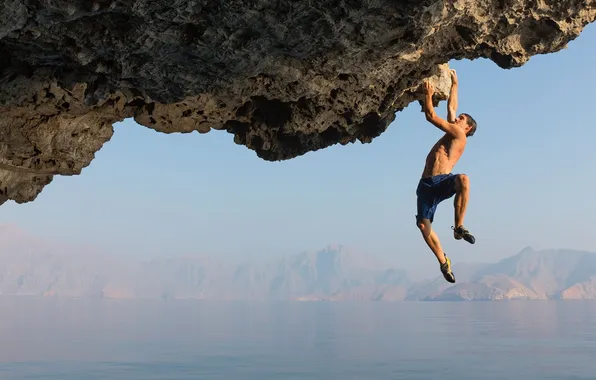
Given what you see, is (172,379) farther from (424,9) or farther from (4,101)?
(424,9)

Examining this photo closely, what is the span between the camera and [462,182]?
25.8 feet

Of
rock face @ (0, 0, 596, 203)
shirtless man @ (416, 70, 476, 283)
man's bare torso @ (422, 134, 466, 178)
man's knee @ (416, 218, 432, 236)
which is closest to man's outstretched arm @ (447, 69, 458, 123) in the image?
shirtless man @ (416, 70, 476, 283)

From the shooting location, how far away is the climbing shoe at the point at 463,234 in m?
7.67

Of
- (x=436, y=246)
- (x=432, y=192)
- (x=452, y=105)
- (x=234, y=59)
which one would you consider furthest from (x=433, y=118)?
(x=234, y=59)

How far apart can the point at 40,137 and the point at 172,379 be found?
102ft

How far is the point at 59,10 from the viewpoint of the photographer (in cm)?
545

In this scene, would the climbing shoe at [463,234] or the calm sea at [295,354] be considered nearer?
the climbing shoe at [463,234]

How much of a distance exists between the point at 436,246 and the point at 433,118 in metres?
1.87

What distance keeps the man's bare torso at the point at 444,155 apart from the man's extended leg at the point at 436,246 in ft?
2.33

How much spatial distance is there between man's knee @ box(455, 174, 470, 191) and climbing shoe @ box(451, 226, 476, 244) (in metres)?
0.54

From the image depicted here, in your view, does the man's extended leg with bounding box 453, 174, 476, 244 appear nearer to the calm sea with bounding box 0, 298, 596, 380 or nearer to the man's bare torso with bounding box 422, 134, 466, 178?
the man's bare torso with bounding box 422, 134, 466, 178

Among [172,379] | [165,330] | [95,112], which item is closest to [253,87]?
[95,112]

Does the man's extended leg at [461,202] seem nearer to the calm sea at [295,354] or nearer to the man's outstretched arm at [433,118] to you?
the man's outstretched arm at [433,118]

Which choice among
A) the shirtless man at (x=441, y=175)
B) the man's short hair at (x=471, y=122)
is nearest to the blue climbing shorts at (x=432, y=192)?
the shirtless man at (x=441, y=175)
